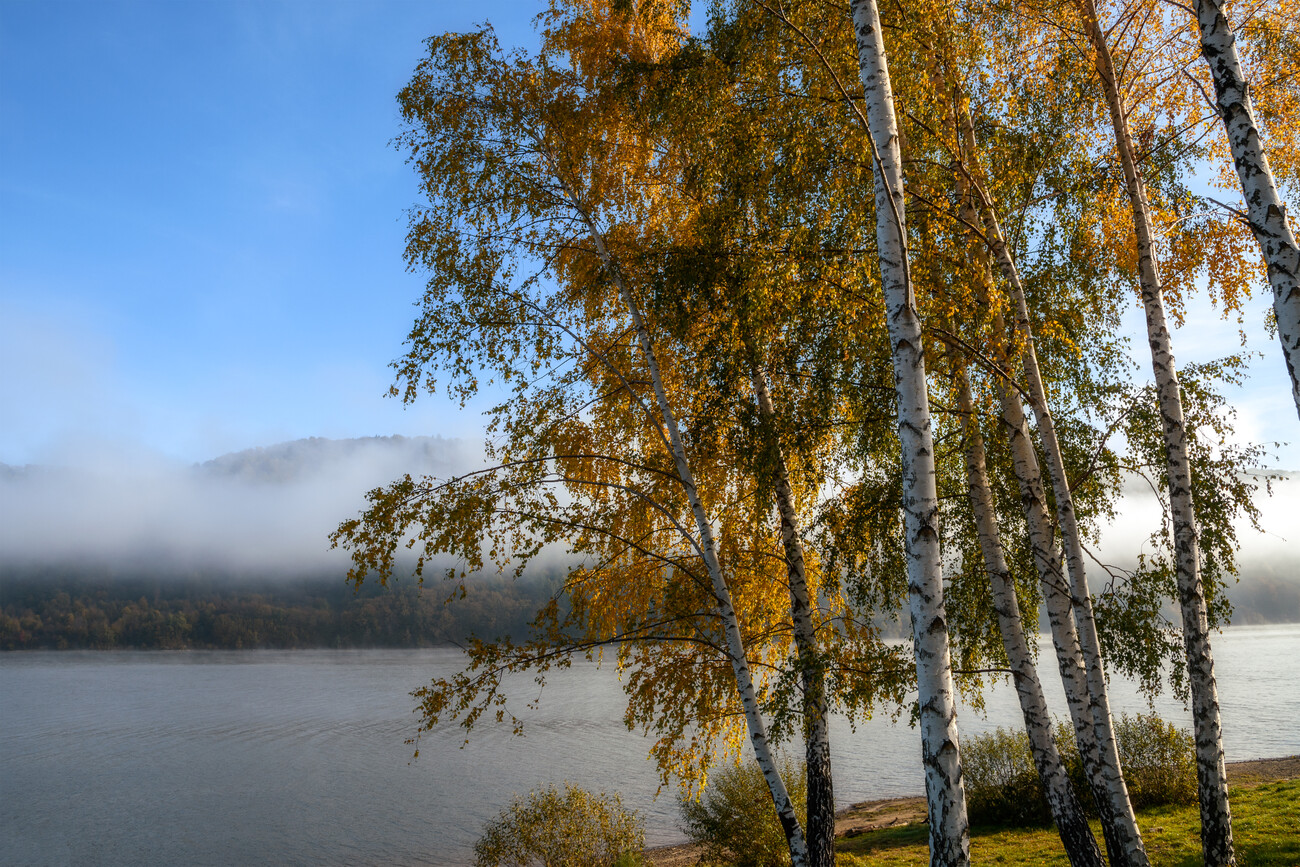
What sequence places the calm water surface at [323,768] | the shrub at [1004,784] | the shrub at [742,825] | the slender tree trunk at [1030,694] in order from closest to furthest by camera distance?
the slender tree trunk at [1030,694] → the shrub at [742,825] → the shrub at [1004,784] → the calm water surface at [323,768]

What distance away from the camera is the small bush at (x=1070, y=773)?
58.1 feet

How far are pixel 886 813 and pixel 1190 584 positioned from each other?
18.3 m

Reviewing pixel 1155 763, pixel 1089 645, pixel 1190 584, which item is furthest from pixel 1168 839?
pixel 1089 645

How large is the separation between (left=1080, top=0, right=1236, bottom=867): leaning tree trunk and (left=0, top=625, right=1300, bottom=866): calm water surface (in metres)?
14.4

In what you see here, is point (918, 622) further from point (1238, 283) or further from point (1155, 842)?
point (1155, 842)

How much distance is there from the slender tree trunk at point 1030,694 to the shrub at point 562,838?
386 inches

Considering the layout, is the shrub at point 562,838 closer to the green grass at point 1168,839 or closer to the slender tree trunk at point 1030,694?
the green grass at point 1168,839

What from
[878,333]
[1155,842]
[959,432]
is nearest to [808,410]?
[878,333]

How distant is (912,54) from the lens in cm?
799

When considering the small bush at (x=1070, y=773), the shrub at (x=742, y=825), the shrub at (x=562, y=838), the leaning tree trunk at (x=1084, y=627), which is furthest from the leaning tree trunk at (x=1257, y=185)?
the small bush at (x=1070, y=773)

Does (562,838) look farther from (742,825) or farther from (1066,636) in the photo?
(1066,636)

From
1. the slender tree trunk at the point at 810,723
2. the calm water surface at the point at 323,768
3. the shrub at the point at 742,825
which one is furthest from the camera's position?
the calm water surface at the point at 323,768

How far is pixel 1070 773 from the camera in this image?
17.4m

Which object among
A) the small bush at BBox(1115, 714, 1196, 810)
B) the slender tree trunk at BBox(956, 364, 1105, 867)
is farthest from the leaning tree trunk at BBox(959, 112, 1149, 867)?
the small bush at BBox(1115, 714, 1196, 810)
